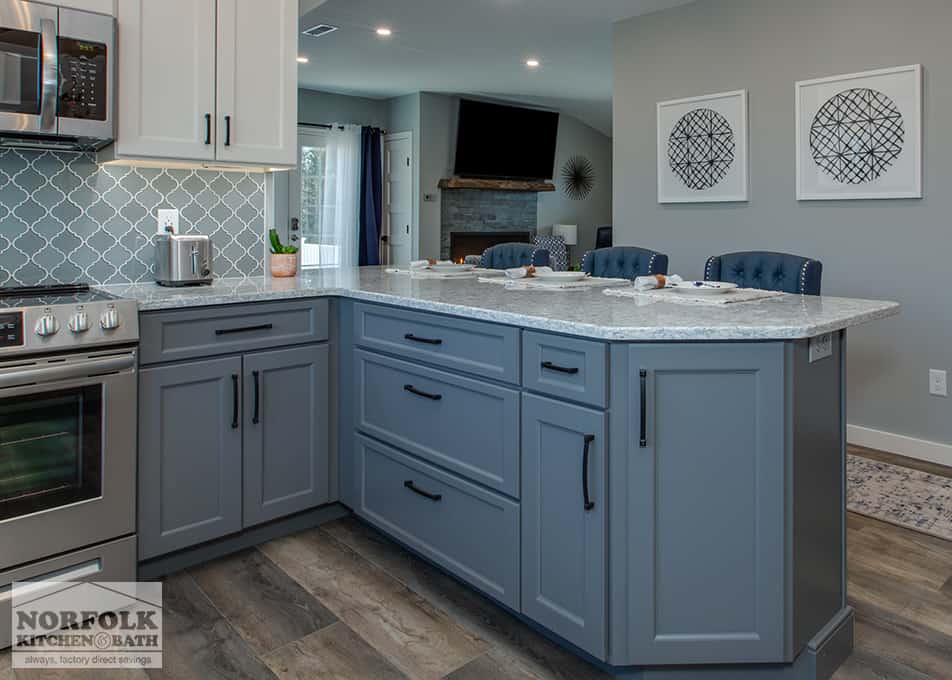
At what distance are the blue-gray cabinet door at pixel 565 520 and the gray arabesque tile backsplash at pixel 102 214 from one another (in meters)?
1.72

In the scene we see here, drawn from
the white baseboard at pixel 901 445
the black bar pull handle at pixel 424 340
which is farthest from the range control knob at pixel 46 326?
the white baseboard at pixel 901 445

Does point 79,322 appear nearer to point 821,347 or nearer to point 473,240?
point 821,347

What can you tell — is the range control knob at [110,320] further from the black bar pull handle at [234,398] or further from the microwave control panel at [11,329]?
the black bar pull handle at [234,398]

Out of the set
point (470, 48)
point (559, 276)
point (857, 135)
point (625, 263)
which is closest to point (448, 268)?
point (559, 276)

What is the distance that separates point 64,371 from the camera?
195 cm

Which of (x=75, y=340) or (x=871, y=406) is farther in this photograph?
(x=871, y=406)

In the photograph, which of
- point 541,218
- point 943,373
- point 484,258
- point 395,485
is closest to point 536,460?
point 395,485

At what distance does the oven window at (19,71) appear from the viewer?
2098 millimetres

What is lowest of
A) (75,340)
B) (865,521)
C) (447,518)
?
(865,521)

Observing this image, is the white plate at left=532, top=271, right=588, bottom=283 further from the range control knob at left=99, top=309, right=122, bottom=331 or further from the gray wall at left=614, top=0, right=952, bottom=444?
the gray wall at left=614, top=0, right=952, bottom=444

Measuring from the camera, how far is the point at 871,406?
3.88 meters

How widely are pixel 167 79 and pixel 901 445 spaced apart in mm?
3814

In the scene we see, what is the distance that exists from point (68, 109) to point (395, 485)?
1.57m

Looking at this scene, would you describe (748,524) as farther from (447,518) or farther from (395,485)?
(395,485)
